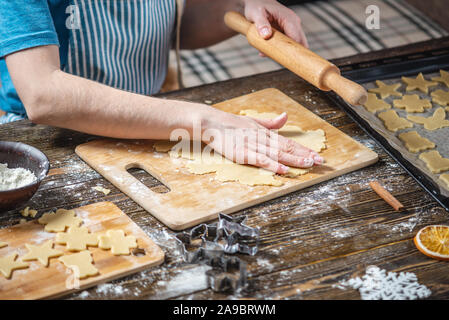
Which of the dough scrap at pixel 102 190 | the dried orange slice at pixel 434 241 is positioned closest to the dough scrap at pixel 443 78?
the dried orange slice at pixel 434 241

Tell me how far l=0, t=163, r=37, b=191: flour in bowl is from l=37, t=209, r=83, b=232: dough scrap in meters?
0.09

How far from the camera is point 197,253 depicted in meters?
1.12

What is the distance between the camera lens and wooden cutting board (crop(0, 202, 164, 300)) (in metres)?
1.04

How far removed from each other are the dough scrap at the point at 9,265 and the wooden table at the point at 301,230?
0.42ft

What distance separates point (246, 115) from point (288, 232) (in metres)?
0.53

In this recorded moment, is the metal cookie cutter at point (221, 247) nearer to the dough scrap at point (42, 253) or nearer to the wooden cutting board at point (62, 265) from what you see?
the wooden cutting board at point (62, 265)

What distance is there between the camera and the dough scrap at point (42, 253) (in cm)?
110

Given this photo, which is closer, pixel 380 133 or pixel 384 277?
pixel 384 277

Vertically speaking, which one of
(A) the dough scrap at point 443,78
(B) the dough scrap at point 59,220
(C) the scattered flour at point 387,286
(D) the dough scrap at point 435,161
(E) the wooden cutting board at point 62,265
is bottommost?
(C) the scattered flour at point 387,286

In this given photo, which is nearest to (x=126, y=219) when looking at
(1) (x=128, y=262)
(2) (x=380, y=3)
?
(1) (x=128, y=262)

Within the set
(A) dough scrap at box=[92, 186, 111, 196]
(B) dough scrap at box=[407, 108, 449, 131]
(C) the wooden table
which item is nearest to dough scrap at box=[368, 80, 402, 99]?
(B) dough scrap at box=[407, 108, 449, 131]

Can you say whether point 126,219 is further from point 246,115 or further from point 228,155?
point 246,115

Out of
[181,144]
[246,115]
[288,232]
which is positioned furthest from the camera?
[246,115]

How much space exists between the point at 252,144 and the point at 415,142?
48cm
